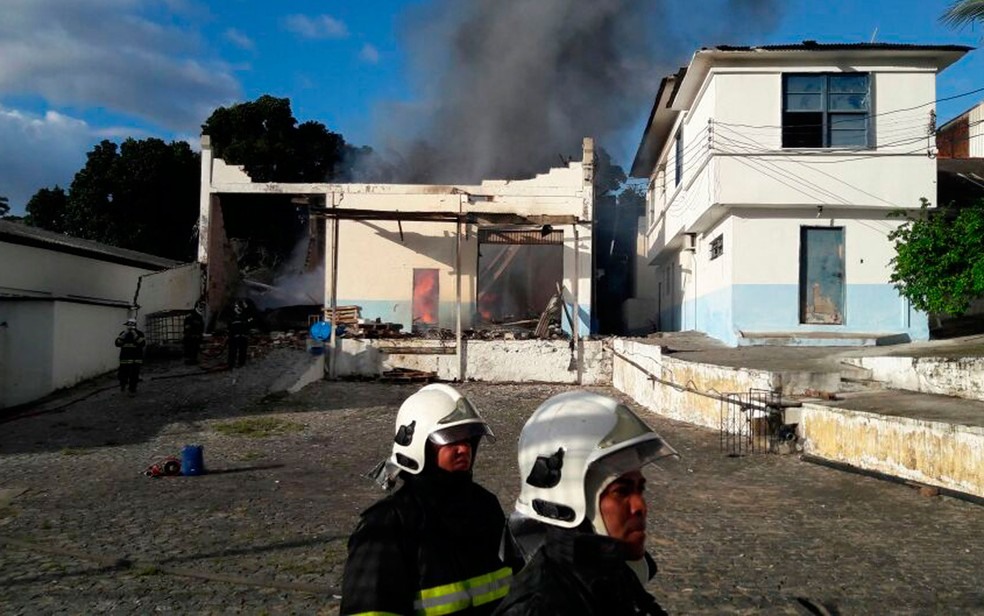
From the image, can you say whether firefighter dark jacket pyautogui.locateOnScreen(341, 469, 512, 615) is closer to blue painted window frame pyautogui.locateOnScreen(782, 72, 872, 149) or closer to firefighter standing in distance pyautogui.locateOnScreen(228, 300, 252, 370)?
blue painted window frame pyautogui.locateOnScreen(782, 72, 872, 149)

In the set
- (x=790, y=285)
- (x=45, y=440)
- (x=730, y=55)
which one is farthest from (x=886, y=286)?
(x=45, y=440)

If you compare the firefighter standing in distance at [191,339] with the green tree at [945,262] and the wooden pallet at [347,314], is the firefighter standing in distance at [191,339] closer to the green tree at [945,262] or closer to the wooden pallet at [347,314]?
the wooden pallet at [347,314]

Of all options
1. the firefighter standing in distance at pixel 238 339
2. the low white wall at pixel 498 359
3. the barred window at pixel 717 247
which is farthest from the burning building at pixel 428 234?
the barred window at pixel 717 247

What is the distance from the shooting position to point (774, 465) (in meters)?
9.25

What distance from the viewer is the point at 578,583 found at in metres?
1.60

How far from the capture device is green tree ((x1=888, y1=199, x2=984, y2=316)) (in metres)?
11.4

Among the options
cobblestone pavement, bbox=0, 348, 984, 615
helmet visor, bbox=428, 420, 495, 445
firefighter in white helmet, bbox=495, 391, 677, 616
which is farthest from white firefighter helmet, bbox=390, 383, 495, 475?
cobblestone pavement, bbox=0, 348, 984, 615

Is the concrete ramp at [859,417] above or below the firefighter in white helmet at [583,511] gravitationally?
below

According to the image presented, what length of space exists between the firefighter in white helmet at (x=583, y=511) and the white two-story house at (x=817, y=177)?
1442 cm

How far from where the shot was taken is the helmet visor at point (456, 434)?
2.59m

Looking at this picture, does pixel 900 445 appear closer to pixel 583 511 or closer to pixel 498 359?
pixel 583 511

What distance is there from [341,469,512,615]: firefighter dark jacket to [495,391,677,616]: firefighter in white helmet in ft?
1.46

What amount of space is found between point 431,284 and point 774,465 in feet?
45.8

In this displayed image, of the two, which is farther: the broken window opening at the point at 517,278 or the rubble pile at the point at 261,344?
the broken window opening at the point at 517,278
